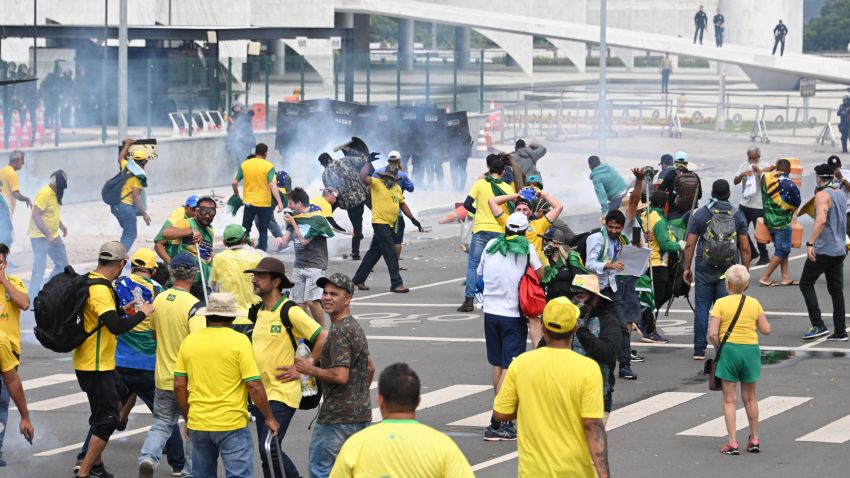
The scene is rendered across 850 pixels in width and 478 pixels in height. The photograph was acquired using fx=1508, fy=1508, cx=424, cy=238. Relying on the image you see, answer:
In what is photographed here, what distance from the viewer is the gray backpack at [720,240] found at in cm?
1450

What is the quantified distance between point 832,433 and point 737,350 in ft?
4.74

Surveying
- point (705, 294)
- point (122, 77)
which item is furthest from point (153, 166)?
point (705, 294)

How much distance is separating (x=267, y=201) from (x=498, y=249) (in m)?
10.4

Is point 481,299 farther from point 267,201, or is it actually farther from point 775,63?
point 775,63

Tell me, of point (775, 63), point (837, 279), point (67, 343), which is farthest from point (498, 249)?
point (775, 63)

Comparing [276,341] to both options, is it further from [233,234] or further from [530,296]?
[530,296]

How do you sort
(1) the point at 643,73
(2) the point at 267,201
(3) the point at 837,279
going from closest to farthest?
(3) the point at 837,279
(2) the point at 267,201
(1) the point at 643,73

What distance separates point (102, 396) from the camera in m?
10.3

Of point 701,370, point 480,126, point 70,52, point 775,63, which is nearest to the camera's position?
point 701,370

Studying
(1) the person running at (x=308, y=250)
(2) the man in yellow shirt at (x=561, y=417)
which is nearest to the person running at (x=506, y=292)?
(1) the person running at (x=308, y=250)

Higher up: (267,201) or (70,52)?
(70,52)

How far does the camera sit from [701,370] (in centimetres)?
1484

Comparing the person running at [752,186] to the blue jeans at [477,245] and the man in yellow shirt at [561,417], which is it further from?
the man in yellow shirt at [561,417]

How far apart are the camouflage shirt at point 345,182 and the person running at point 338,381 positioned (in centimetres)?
1199
